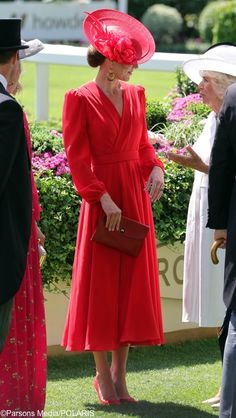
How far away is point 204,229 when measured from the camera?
625 centimetres

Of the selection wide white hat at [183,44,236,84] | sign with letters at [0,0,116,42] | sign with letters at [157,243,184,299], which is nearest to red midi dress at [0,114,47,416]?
wide white hat at [183,44,236,84]

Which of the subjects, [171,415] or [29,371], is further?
[171,415]

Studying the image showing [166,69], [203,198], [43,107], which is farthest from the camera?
[43,107]

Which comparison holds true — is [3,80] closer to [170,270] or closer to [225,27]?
[170,270]

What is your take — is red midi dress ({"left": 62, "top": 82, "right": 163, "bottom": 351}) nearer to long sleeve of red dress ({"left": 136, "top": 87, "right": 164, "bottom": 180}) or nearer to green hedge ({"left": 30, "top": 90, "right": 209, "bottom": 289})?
long sleeve of red dress ({"left": 136, "top": 87, "right": 164, "bottom": 180})

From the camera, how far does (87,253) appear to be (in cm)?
595

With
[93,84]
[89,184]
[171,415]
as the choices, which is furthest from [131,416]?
[93,84]

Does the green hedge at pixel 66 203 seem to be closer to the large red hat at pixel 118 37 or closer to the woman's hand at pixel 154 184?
the woman's hand at pixel 154 184

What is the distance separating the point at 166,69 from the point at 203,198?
444 centimetres

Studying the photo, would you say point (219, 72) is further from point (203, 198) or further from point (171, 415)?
point (171, 415)

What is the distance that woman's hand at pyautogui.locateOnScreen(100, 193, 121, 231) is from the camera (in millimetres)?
5809

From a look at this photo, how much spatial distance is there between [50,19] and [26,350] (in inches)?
1039

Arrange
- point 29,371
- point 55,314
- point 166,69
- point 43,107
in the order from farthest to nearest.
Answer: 1. point 43,107
2. point 166,69
3. point 55,314
4. point 29,371

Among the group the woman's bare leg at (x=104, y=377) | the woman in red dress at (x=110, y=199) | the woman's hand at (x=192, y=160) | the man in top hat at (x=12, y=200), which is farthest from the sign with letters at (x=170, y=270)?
the man in top hat at (x=12, y=200)
